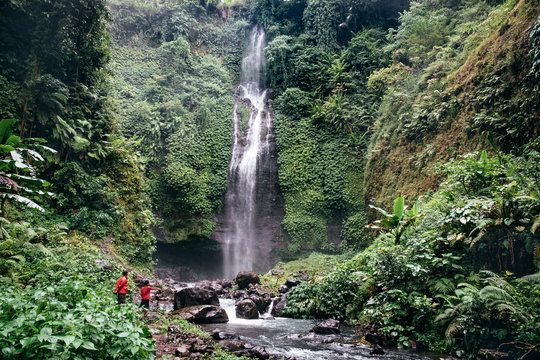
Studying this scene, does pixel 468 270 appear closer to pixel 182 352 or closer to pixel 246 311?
pixel 182 352

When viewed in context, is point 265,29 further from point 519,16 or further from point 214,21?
point 519,16

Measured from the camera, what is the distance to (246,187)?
2231 centimetres

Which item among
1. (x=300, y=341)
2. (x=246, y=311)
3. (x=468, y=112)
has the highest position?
(x=468, y=112)

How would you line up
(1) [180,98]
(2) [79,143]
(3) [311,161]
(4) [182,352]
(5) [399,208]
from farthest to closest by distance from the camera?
(1) [180,98]
(3) [311,161]
(2) [79,143]
(5) [399,208]
(4) [182,352]

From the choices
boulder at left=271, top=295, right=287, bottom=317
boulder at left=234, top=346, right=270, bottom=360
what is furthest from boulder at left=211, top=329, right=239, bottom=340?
boulder at left=271, top=295, right=287, bottom=317

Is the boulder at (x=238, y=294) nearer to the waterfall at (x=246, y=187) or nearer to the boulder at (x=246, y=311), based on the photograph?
the boulder at (x=246, y=311)

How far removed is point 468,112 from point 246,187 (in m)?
14.8

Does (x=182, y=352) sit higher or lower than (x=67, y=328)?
lower

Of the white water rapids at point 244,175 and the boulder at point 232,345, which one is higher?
the white water rapids at point 244,175

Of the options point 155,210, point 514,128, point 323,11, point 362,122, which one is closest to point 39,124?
point 155,210

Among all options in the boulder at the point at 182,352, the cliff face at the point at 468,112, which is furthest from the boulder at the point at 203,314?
the cliff face at the point at 468,112

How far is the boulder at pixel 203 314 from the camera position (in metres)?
8.72

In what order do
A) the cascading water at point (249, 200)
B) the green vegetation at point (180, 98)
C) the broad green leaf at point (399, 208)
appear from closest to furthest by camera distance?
1. the broad green leaf at point (399, 208)
2. the green vegetation at point (180, 98)
3. the cascading water at point (249, 200)

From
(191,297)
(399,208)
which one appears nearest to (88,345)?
(191,297)
